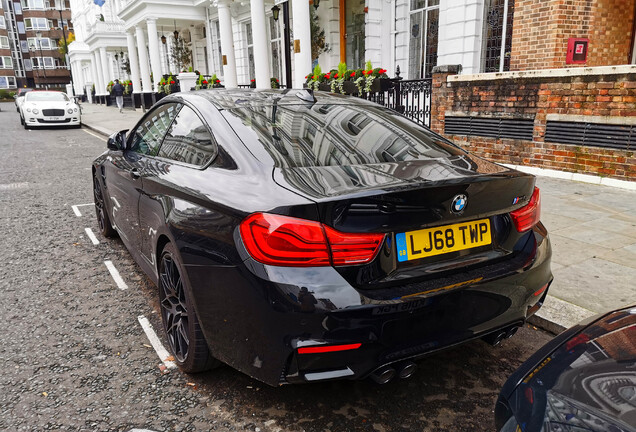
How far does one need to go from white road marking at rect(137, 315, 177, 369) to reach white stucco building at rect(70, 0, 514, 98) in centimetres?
831


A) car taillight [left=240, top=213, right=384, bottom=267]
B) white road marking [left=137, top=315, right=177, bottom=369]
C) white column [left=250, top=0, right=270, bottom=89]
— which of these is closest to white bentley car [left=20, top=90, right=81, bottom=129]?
white column [left=250, top=0, right=270, bottom=89]

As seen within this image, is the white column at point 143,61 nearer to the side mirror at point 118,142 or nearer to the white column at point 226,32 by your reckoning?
the white column at point 226,32

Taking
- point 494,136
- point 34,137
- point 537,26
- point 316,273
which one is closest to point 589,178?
point 494,136

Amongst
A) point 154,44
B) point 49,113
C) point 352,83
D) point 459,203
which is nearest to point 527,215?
point 459,203

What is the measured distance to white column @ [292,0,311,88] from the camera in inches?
509

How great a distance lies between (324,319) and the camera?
2006 millimetres

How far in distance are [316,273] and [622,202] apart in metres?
5.70

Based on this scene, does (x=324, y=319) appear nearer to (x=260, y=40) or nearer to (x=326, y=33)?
(x=260, y=40)

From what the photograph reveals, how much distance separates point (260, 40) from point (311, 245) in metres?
15.4

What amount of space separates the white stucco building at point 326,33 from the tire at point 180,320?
8.59 meters

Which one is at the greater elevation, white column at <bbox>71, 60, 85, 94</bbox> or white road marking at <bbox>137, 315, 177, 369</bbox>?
white column at <bbox>71, 60, 85, 94</bbox>

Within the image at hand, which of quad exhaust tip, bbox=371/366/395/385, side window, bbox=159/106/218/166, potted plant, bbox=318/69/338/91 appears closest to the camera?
quad exhaust tip, bbox=371/366/395/385

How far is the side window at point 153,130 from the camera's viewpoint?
3.48 meters

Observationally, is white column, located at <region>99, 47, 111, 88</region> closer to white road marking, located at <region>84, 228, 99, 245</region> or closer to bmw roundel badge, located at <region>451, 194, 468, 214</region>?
white road marking, located at <region>84, 228, 99, 245</region>
